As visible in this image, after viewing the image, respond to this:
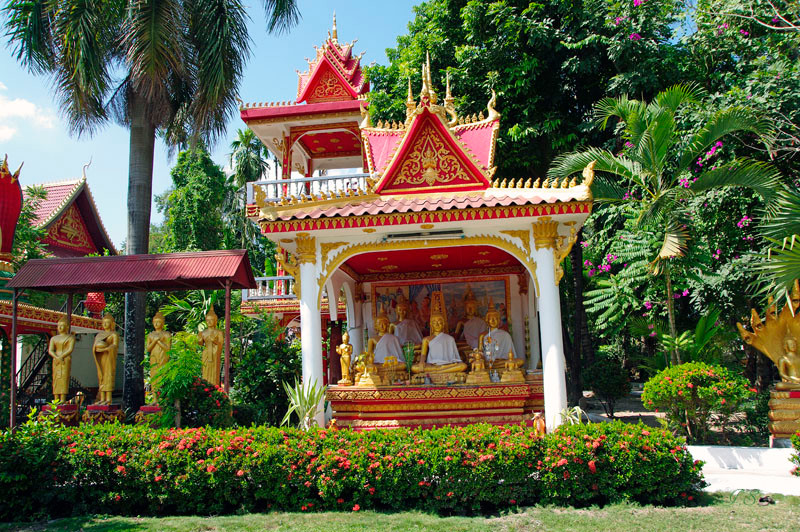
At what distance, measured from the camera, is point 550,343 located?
8891mm

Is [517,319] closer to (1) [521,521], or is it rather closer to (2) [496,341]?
(2) [496,341]

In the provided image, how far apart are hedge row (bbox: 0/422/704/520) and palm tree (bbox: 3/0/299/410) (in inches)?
198

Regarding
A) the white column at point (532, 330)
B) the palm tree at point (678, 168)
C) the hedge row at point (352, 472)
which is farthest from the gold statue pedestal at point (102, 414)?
the palm tree at point (678, 168)

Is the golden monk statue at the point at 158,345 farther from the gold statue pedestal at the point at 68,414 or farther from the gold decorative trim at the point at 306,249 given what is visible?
the gold decorative trim at the point at 306,249

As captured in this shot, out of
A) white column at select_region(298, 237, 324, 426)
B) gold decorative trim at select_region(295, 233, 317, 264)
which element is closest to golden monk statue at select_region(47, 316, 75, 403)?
white column at select_region(298, 237, 324, 426)

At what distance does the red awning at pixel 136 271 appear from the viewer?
9.63 meters

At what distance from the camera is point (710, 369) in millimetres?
8570

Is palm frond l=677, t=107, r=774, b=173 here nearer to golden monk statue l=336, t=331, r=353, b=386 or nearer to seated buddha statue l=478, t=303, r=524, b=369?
seated buddha statue l=478, t=303, r=524, b=369

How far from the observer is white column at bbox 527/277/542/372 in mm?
12391

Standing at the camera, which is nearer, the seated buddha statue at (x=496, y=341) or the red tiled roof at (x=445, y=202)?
the red tiled roof at (x=445, y=202)

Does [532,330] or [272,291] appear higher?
[272,291]

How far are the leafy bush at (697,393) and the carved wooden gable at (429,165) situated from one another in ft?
Answer: 14.2

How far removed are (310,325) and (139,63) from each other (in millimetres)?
6794

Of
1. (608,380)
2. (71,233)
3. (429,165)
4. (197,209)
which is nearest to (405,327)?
(429,165)
